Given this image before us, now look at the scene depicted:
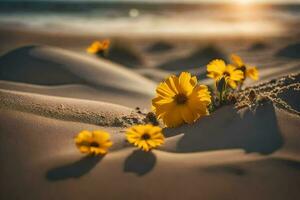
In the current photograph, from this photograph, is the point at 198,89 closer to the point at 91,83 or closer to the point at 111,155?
the point at 111,155

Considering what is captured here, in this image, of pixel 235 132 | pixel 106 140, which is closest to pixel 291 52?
pixel 235 132

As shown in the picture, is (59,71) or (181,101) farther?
(59,71)

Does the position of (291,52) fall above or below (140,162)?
above

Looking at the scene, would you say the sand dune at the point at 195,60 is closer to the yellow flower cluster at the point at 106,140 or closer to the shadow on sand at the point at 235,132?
the shadow on sand at the point at 235,132

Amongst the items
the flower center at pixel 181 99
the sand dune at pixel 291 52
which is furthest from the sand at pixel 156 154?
the sand dune at pixel 291 52

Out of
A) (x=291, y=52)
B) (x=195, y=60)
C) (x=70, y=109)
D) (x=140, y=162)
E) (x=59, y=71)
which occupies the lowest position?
(x=140, y=162)

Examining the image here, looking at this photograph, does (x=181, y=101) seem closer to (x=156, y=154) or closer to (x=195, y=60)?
(x=156, y=154)
